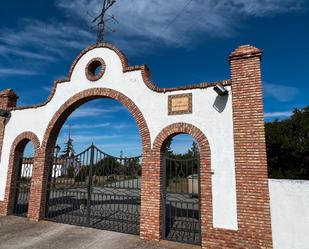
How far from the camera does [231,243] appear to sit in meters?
6.07

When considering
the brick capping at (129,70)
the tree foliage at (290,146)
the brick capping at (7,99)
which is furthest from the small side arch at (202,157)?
the tree foliage at (290,146)

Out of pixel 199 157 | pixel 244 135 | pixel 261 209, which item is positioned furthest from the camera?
pixel 199 157

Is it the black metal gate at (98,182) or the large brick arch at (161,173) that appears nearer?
the large brick arch at (161,173)

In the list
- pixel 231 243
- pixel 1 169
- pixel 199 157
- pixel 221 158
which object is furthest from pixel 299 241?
pixel 1 169

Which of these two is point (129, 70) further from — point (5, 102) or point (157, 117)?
point (5, 102)

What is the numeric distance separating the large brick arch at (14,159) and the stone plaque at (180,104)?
5448 mm

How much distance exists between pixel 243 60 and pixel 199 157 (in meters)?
2.79

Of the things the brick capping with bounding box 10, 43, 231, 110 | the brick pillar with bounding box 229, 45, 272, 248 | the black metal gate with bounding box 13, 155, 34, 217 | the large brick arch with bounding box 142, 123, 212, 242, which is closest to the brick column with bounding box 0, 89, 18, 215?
the brick capping with bounding box 10, 43, 231, 110

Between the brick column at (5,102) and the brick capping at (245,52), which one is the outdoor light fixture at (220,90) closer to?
the brick capping at (245,52)

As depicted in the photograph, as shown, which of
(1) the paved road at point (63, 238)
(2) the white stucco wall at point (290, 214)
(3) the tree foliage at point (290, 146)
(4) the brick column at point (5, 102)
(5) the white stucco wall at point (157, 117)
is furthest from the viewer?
Result: (3) the tree foliage at point (290, 146)

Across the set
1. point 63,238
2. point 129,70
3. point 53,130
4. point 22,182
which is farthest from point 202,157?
point 22,182

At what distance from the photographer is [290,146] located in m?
23.0

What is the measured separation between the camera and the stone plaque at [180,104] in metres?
7.26

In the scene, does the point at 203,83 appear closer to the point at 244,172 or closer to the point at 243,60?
the point at 243,60
